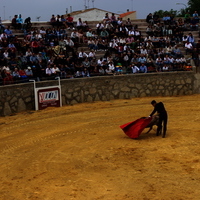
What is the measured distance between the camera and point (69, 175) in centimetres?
1158

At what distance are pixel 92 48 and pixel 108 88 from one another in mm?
4759

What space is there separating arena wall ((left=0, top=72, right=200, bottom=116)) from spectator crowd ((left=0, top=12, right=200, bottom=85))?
19.8 inches

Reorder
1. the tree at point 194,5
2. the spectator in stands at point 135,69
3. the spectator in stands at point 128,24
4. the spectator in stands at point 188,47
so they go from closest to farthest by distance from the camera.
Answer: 1. the spectator in stands at point 135,69
2. the spectator in stands at point 188,47
3. the spectator in stands at point 128,24
4. the tree at point 194,5

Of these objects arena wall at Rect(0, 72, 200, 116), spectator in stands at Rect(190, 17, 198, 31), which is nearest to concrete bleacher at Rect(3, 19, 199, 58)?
spectator in stands at Rect(190, 17, 198, 31)

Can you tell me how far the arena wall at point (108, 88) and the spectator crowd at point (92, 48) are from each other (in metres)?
0.50

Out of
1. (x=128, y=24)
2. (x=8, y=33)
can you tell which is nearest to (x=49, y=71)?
(x=8, y=33)

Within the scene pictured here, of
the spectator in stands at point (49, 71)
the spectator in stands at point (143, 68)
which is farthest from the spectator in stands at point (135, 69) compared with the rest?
the spectator in stands at point (49, 71)

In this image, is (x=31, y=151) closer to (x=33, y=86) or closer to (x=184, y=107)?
(x=33, y=86)

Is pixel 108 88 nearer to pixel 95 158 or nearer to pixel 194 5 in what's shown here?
pixel 95 158

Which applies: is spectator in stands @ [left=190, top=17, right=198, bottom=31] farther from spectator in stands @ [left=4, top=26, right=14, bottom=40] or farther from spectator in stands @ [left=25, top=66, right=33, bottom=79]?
spectator in stands @ [left=25, top=66, right=33, bottom=79]

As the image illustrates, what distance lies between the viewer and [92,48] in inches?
1098

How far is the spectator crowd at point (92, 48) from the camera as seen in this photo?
23922mm

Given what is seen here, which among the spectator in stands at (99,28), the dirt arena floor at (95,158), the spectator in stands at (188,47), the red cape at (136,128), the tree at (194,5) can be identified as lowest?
the dirt arena floor at (95,158)

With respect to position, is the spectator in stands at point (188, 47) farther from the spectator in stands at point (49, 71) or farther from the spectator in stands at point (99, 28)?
the spectator in stands at point (49, 71)
